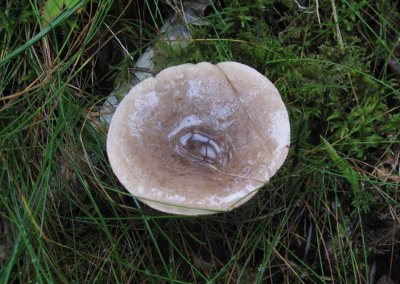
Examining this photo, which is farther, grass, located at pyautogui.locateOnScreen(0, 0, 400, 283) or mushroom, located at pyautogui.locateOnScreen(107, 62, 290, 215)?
grass, located at pyautogui.locateOnScreen(0, 0, 400, 283)

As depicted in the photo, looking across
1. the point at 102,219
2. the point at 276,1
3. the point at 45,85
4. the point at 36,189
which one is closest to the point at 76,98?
the point at 45,85

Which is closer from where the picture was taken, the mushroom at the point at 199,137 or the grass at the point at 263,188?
the mushroom at the point at 199,137

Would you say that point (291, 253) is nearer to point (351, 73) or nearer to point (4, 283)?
point (351, 73)

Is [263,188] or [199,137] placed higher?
[199,137]
